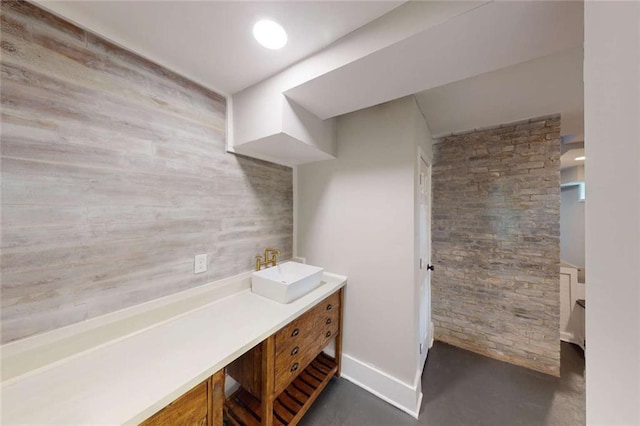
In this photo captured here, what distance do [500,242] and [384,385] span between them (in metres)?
1.73

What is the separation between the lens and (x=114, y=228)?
3.34 feet

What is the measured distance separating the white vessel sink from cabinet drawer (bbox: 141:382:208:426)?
62 centimetres

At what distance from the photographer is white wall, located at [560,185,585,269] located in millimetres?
3441

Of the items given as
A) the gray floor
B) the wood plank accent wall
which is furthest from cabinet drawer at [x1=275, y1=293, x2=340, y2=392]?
the wood plank accent wall

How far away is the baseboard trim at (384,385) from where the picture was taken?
1.50 meters

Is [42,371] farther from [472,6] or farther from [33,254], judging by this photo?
[472,6]

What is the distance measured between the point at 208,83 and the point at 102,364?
5.26ft

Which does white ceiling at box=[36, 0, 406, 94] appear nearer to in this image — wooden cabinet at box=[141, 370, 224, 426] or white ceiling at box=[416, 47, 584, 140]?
white ceiling at box=[416, 47, 584, 140]

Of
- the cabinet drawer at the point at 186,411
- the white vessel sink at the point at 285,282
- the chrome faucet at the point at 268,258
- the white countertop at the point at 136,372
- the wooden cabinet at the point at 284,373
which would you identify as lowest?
the wooden cabinet at the point at 284,373

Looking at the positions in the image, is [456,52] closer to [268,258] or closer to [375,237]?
[375,237]

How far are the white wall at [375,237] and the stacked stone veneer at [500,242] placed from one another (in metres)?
1.04

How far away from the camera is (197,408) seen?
825mm

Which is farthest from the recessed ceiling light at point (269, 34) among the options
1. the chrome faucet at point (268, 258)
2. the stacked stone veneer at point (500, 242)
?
the stacked stone veneer at point (500, 242)

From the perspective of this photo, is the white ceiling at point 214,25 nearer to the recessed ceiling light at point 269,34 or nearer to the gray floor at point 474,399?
the recessed ceiling light at point 269,34
